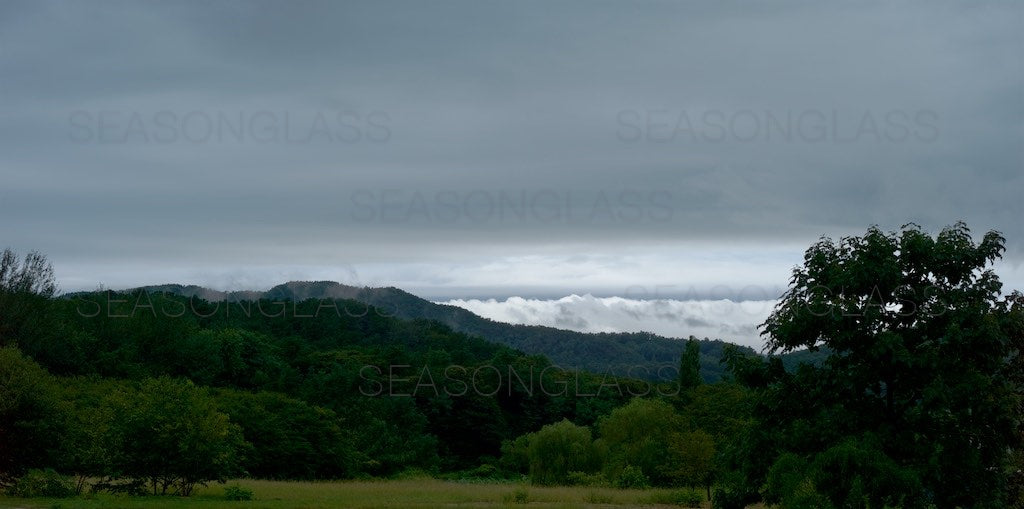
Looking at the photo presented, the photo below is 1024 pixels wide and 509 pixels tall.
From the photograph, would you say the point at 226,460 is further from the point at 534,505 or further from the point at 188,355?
the point at 188,355

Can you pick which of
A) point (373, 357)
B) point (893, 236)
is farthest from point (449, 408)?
point (893, 236)

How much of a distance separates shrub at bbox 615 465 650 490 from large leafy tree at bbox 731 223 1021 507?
1135 inches

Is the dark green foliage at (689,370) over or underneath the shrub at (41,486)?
over

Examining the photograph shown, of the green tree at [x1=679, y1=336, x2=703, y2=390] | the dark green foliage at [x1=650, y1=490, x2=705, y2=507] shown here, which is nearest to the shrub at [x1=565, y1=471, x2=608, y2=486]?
the dark green foliage at [x1=650, y1=490, x2=705, y2=507]

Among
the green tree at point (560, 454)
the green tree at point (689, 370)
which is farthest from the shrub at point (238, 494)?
the green tree at point (689, 370)

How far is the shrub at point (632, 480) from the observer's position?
2015 inches

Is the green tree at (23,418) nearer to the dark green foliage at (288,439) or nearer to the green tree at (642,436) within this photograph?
the dark green foliage at (288,439)

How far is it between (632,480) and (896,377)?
31.4 meters

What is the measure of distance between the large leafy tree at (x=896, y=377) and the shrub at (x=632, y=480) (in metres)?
28.8

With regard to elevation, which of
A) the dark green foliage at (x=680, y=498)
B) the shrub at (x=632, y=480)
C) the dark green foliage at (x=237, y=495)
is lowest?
the shrub at (x=632, y=480)

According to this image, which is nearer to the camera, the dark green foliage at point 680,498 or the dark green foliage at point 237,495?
the dark green foliage at point 237,495

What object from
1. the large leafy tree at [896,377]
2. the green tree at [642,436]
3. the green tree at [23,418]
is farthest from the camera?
the green tree at [642,436]

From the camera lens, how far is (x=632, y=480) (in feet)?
170

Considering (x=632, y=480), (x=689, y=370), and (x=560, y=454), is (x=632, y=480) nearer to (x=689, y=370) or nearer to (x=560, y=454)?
(x=560, y=454)
